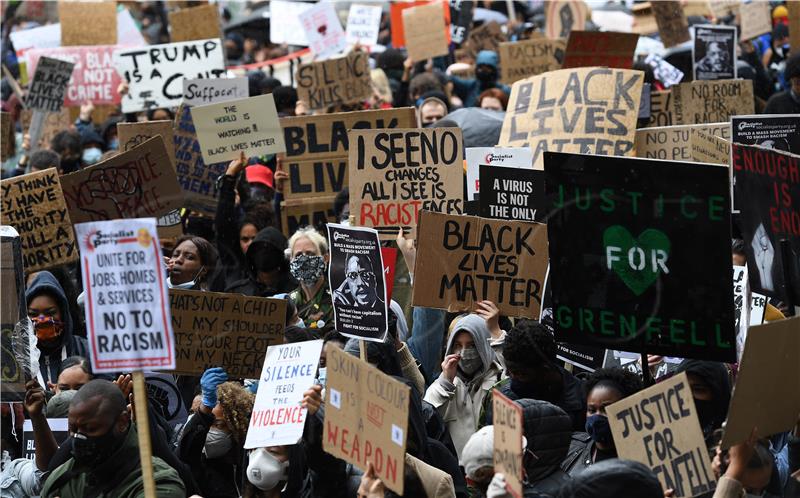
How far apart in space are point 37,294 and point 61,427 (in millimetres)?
1380

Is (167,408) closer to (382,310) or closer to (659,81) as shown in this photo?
(382,310)

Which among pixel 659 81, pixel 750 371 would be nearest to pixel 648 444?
pixel 750 371

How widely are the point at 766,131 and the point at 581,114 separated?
3.85 ft

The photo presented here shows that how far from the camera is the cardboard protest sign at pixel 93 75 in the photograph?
55.8 feet

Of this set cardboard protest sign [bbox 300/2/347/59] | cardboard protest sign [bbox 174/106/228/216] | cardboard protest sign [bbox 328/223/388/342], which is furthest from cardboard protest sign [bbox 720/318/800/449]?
cardboard protest sign [bbox 300/2/347/59]

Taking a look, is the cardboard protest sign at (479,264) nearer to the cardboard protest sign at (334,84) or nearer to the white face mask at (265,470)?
the white face mask at (265,470)

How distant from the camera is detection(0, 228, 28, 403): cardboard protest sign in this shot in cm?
662

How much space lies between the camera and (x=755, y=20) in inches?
639

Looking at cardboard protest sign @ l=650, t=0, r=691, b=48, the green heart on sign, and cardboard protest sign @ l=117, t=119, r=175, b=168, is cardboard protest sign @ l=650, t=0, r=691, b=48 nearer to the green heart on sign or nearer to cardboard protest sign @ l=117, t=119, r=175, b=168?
cardboard protest sign @ l=117, t=119, r=175, b=168

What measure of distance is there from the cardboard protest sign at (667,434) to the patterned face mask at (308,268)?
363cm

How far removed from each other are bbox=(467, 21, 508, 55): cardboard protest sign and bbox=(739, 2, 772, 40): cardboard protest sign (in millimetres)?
2910

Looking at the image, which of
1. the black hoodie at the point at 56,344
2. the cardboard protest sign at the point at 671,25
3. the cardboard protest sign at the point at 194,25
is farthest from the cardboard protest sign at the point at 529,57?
the black hoodie at the point at 56,344

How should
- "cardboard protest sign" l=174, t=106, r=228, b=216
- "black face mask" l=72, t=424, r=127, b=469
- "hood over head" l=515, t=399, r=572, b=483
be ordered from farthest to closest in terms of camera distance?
"cardboard protest sign" l=174, t=106, r=228, b=216 → "black face mask" l=72, t=424, r=127, b=469 → "hood over head" l=515, t=399, r=572, b=483

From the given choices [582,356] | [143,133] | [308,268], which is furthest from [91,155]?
[582,356]
